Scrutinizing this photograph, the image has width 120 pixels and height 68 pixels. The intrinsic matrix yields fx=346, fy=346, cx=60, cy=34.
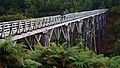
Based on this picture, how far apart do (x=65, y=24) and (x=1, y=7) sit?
129ft

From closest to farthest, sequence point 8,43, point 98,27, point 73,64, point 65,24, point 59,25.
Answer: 1. point 8,43
2. point 73,64
3. point 59,25
4. point 65,24
5. point 98,27

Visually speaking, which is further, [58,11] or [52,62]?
[58,11]

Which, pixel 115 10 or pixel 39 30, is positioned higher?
pixel 39 30

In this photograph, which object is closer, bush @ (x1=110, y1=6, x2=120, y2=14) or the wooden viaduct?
the wooden viaduct

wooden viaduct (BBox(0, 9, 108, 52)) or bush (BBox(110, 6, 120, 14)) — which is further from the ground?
wooden viaduct (BBox(0, 9, 108, 52))

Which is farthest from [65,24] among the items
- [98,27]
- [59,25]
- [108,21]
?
[108,21]

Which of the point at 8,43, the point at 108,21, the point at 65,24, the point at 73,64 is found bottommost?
the point at 108,21

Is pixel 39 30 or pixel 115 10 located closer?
pixel 39 30

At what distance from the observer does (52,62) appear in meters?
9.80

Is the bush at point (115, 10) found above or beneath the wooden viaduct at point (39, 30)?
beneath

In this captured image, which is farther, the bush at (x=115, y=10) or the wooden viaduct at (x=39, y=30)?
the bush at (x=115, y=10)

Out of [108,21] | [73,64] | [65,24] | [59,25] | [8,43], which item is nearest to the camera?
[8,43]

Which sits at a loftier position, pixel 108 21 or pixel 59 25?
pixel 59 25

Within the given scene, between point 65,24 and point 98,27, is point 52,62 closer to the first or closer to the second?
point 65,24
